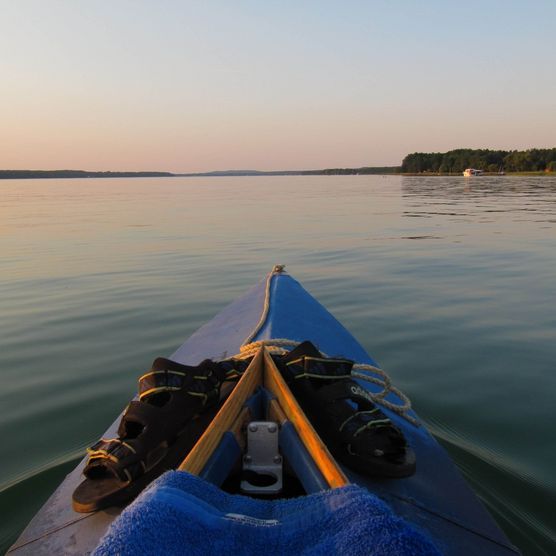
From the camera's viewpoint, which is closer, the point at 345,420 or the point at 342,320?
the point at 345,420

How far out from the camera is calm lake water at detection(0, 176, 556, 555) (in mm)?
3555

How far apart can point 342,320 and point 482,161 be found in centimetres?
10857

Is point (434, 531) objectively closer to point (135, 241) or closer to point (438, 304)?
point (438, 304)

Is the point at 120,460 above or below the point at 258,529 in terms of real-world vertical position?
below

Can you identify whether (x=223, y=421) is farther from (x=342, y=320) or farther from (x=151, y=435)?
(x=342, y=320)

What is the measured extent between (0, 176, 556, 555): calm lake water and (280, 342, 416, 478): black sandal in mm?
1103

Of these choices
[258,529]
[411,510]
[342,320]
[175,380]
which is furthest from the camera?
[342,320]

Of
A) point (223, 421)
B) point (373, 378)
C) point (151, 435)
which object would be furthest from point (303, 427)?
point (373, 378)

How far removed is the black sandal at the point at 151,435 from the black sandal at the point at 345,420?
1.46ft

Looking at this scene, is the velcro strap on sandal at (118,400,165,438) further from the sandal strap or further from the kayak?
the kayak

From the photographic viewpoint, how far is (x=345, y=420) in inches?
87.8

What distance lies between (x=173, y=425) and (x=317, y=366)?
0.74 metres

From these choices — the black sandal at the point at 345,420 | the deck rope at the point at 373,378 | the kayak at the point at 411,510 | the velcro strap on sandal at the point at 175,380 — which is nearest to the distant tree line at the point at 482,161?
the deck rope at the point at 373,378

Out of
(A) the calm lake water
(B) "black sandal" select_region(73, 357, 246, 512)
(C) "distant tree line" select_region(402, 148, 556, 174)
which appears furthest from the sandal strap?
(C) "distant tree line" select_region(402, 148, 556, 174)
